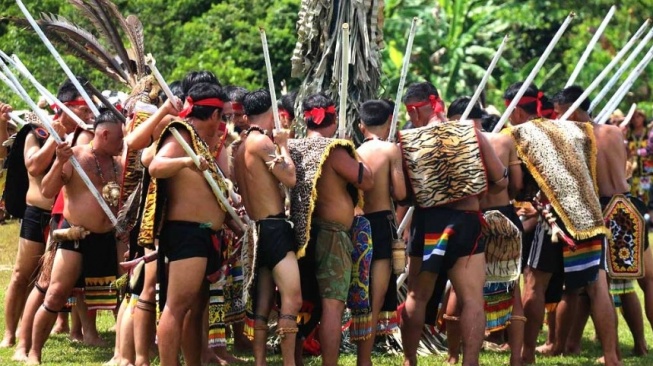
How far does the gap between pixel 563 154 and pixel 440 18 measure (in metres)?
15.1

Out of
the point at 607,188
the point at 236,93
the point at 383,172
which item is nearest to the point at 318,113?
the point at 383,172

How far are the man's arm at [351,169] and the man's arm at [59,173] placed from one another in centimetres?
182

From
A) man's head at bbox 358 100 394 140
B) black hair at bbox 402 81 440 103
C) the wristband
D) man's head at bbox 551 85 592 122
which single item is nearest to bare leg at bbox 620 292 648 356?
man's head at bbox 551 85 592 122

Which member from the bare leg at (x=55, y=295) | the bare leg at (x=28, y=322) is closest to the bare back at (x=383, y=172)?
the bare leg at (x=55, y=295)

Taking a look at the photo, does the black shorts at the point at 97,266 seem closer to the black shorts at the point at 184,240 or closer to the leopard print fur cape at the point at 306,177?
the black shorts at the point at 184,240

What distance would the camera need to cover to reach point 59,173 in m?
8.41

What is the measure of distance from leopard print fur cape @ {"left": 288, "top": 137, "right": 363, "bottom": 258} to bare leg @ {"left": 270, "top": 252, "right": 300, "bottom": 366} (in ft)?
0.41

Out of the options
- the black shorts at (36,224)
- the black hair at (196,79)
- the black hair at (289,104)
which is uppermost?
the black hair at (289,104)

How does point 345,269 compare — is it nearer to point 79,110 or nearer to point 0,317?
point 79,110

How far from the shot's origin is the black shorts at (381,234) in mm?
8117

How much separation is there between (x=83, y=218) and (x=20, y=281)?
1.23 m

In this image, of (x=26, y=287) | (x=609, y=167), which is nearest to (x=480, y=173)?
(x=609, y=167)

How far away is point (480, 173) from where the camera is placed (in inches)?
316

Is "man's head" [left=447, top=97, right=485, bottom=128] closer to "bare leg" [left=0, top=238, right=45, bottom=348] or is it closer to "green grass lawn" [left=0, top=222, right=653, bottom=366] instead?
"green grass lawn" [left=0, top=222, right=653, bottom=366]
